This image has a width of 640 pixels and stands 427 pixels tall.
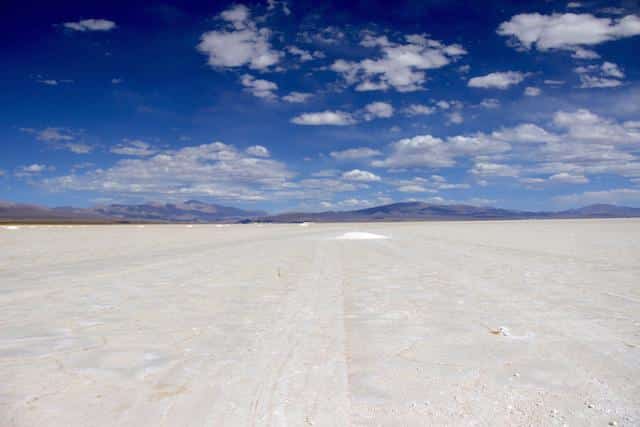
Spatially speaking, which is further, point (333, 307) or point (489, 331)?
point (333, 307)

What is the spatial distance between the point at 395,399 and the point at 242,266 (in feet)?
44.7

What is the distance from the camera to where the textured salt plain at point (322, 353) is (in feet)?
14.8

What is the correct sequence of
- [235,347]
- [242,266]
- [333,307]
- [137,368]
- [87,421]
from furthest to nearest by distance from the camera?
1. [242,266]
2. [333,307]
3. [235,347]
4. [137,368]
5. [87,421]

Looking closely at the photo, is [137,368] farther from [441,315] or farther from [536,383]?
[441,315]

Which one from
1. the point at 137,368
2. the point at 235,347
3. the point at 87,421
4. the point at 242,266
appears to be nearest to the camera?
the point at 87,421

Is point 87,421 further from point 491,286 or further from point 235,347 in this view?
point 491,286

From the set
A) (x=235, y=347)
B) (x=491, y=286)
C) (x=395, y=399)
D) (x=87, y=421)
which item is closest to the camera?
(x=87, y=421)

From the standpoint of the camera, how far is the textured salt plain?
14.8ft

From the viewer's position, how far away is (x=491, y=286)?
12133 mm

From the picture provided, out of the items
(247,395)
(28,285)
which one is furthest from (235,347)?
(28,285)

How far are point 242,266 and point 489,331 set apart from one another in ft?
38.9

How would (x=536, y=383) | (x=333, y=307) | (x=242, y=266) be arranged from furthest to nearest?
1. (x=242, y=266)
2. (x=333, y=307)
3. (x=536, y=383)

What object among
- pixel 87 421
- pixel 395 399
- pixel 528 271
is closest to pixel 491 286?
pixel 528 271

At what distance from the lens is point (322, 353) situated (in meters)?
6.26
